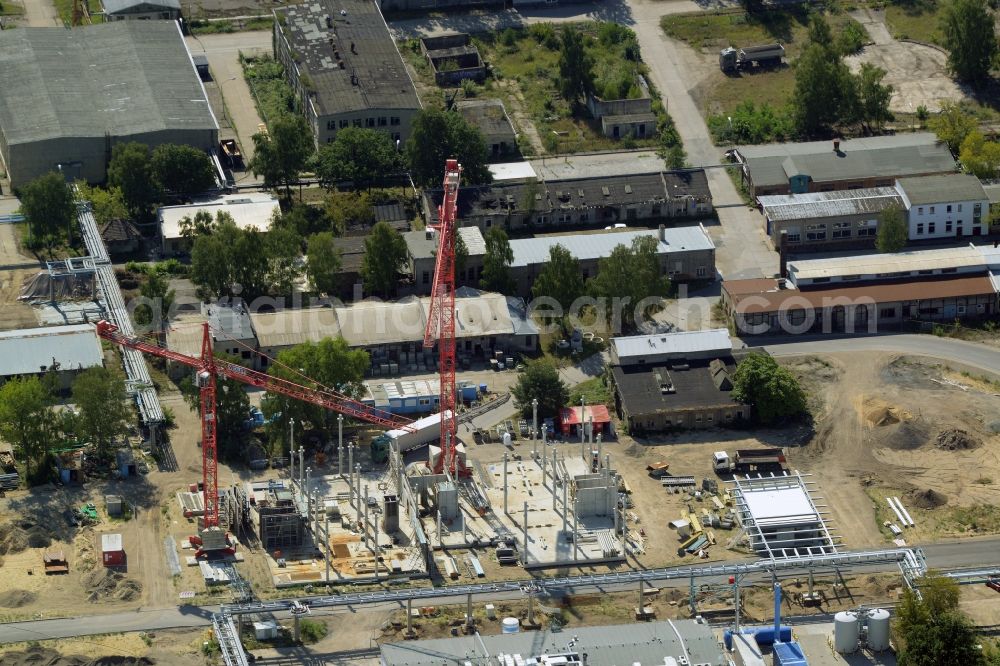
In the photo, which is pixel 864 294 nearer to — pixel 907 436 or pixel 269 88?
pixel 907 436

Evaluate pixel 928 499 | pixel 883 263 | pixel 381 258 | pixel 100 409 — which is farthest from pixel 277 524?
pixel 883 263

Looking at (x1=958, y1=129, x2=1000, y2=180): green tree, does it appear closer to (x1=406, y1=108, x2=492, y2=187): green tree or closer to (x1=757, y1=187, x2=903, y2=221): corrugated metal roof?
(x1=757, y1=187, x2=903, y2=221): corrugated metal roof

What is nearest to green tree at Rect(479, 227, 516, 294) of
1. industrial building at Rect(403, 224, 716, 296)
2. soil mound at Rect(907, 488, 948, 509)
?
industrial building at Rect(403, 224, 716, 296)

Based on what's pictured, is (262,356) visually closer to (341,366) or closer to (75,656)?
(341,366)

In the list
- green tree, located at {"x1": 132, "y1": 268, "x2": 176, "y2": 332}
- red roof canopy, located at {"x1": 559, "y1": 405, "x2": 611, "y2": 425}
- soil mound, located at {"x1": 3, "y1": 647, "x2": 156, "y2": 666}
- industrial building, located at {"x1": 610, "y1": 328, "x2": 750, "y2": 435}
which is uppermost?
green tree, located at {"x1": 132, "y1": 268, "x2": 176, "y2": 332}

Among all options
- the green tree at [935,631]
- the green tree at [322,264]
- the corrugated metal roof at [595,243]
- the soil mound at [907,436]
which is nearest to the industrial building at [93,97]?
the green tree at [322,264]

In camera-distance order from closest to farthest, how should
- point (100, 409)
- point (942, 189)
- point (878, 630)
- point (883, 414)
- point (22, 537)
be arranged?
point (878, 630) < point (22, 537) < point (100, 409) < point (883, 414) < point (942, 189)

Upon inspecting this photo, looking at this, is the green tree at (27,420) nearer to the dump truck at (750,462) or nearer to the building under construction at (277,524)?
the building under construction at (277,524)
